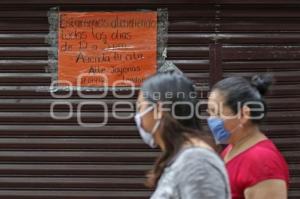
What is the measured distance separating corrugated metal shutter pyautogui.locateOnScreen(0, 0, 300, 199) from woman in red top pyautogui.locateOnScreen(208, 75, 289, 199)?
1797 mm

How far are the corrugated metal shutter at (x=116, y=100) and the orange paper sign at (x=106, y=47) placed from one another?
0.12 meters

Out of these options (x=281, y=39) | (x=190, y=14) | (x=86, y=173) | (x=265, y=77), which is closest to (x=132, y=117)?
(x=86, y=173)

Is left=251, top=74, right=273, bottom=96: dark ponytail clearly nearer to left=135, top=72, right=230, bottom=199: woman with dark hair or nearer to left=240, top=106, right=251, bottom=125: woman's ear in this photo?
left=240, top=106, right=251, bottom=125: woman's ear

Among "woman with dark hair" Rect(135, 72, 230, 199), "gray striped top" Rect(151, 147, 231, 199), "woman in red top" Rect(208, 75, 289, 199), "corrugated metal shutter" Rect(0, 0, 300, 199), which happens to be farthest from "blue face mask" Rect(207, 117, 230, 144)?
"corrugated metal shutter" Rect(0, 0, 300, 199)

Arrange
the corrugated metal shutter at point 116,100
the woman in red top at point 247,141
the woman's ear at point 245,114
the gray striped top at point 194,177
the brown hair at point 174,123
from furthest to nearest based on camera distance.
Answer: the corrugated metal shutter at point 116,100
the woman's ear at point 245,114
the woman in red top at point 247,141
the brown hair at point 174,123
the gray striped top at point 194,177

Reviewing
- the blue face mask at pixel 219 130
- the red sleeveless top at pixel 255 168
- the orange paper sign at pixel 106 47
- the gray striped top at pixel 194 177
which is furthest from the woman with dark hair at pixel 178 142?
the orange paper sign at pixel 106 47

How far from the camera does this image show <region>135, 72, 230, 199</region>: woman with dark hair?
196cm

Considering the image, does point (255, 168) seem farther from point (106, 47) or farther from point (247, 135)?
point (106, 47)

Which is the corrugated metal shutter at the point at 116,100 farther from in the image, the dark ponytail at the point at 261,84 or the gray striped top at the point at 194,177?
the gray striped top at the point at 194,177

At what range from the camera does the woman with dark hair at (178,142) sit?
77.0 inches

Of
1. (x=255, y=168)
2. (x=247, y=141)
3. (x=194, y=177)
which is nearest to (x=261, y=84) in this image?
(x=247, y=141)

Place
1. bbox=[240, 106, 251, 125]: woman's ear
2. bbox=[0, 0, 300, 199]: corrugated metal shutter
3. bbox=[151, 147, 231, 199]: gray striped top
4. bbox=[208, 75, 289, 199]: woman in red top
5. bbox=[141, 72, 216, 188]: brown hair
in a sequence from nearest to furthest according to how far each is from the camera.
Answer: bbox=[151, 147, 231, 199]: gray striped top < bbox=[141, 72, 216, 188]: brown hair < bbox=[208, 75, 289, 199]: woman in red top < bbox=[240, 106, 251, 125]: woman's ear < bbox=[0, 0, 300, 199]: corrugated metal shutter

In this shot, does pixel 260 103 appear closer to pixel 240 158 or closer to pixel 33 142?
pixel 240 158

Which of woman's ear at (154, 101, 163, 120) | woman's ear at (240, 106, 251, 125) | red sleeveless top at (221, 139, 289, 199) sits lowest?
red sleeveless top at (221, 139, 289, 199)
